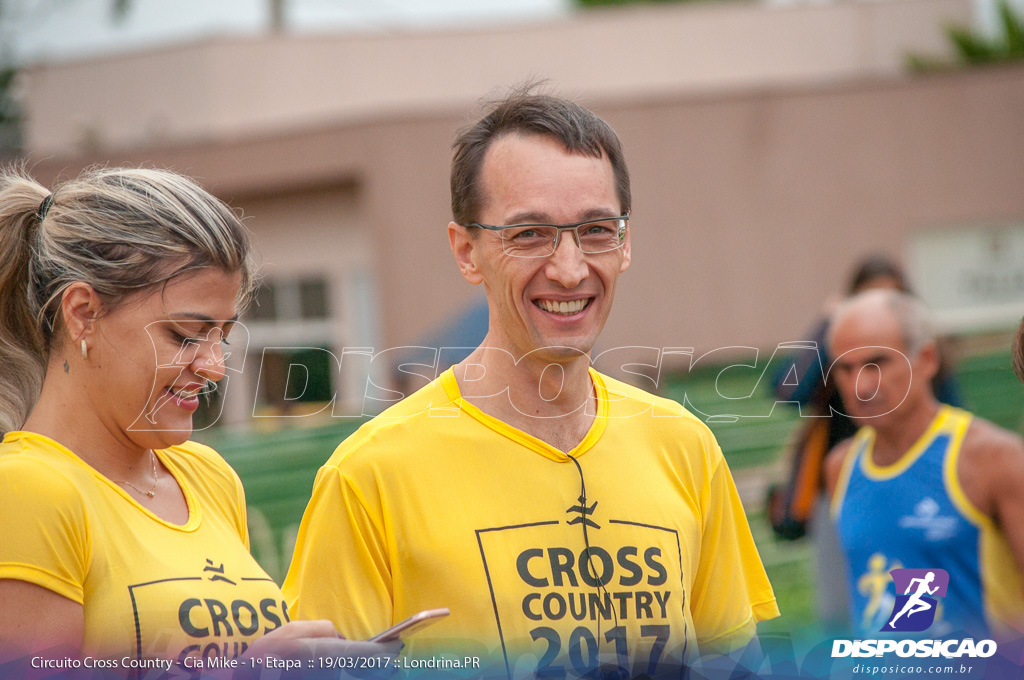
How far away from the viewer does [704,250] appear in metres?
13.5

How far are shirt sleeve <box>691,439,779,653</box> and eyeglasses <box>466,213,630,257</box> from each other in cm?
61

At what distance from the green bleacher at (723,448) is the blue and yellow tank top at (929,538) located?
1.35 metres

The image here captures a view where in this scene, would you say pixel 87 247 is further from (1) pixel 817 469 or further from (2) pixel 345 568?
(1) pixel 817 469

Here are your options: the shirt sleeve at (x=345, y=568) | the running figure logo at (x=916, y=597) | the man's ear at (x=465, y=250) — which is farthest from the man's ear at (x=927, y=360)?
the shirt sleeve at (x=345, y=568)

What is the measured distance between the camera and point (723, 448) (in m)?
6.64

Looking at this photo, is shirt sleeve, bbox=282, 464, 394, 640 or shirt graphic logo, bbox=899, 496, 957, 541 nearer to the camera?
shirt sleeve, bbox=282, 464, 394, 640

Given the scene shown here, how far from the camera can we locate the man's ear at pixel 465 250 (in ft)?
8.58

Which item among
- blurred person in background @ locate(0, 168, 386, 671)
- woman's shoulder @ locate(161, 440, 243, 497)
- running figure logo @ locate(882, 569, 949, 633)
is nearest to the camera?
blurred person in background @ locate(0, 168, 386, 671)

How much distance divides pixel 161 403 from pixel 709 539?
1349mm

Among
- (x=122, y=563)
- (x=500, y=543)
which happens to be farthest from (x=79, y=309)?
(x=500, y=543)

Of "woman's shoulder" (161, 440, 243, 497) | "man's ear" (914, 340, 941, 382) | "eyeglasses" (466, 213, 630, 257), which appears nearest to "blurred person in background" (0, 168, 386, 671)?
"woman's shoulder" (161, 440, 243, 497)

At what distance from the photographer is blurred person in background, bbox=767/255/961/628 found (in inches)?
201

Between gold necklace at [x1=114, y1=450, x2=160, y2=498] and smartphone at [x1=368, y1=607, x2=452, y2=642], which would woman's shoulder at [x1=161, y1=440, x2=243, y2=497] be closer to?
gold necklace at [x1=114, y1=450, x2=160, y2=498]

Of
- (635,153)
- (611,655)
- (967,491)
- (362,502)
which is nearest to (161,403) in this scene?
(362,502)
